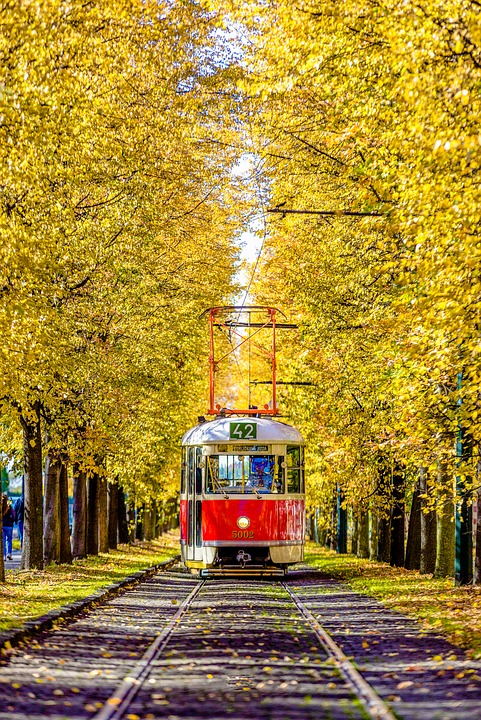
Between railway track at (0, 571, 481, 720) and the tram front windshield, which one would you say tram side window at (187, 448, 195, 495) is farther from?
railway track at (0, 571, 481, 720)

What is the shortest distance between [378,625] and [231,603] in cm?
433

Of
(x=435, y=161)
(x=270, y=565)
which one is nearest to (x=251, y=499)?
(x=270, y=565)

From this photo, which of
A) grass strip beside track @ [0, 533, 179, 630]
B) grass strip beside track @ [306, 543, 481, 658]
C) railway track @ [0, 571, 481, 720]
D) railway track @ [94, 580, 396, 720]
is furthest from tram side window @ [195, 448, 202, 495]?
railway track @ [94, 580, 396, 720]

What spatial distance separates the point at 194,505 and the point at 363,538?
711 inches

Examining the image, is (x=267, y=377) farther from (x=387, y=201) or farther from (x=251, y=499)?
(x=387, y=201)

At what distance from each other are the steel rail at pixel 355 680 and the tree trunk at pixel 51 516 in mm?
12743

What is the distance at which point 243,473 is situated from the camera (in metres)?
26.7

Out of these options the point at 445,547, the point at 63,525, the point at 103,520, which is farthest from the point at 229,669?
the point at 103,520

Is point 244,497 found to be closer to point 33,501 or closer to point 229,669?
point 33,501

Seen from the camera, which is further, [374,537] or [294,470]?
[374,537]

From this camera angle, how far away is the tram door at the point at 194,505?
26.7 metres

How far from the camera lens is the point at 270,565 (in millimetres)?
26438

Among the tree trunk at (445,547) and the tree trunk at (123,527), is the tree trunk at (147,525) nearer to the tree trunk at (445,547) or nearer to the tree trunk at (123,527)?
the tree trunk at (123,527)

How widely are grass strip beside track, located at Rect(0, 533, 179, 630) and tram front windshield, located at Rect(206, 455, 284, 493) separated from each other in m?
2.96
